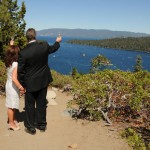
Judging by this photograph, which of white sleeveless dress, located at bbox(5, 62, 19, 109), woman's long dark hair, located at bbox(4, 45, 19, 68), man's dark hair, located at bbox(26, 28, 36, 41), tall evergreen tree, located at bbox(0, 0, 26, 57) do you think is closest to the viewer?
man's dark hair, located at bbox(26, 28, 36, 41)

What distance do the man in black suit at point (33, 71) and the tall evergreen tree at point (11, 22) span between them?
20827 mm

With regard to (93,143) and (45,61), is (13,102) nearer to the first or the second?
(45,61)

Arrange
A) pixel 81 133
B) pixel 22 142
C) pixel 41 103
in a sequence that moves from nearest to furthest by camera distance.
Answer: pixel 22 142
pixel 41 103
pixel 81 133

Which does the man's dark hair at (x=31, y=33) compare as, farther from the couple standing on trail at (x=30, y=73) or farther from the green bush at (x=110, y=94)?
the green bush at (x=110, y=94)

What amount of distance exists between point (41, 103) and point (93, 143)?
5.10ft

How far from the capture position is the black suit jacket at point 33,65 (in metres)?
6.46

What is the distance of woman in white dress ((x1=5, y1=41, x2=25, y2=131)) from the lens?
21.6ft

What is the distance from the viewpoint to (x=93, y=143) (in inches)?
266

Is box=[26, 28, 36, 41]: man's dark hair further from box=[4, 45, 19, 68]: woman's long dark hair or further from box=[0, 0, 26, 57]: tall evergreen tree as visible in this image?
box=[0, 0, 26, 57]: tall evergreen tree

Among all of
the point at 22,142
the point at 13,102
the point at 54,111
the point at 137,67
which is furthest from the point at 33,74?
the point at 137,67

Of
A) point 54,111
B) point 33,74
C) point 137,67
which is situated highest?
point 33,74

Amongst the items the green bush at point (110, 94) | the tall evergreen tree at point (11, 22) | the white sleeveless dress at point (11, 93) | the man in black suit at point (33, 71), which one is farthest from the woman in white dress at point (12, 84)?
the tall evergreen tree at point (11, 22)

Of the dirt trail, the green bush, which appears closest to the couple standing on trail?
the dirt trail

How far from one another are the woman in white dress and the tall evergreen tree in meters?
20.5
